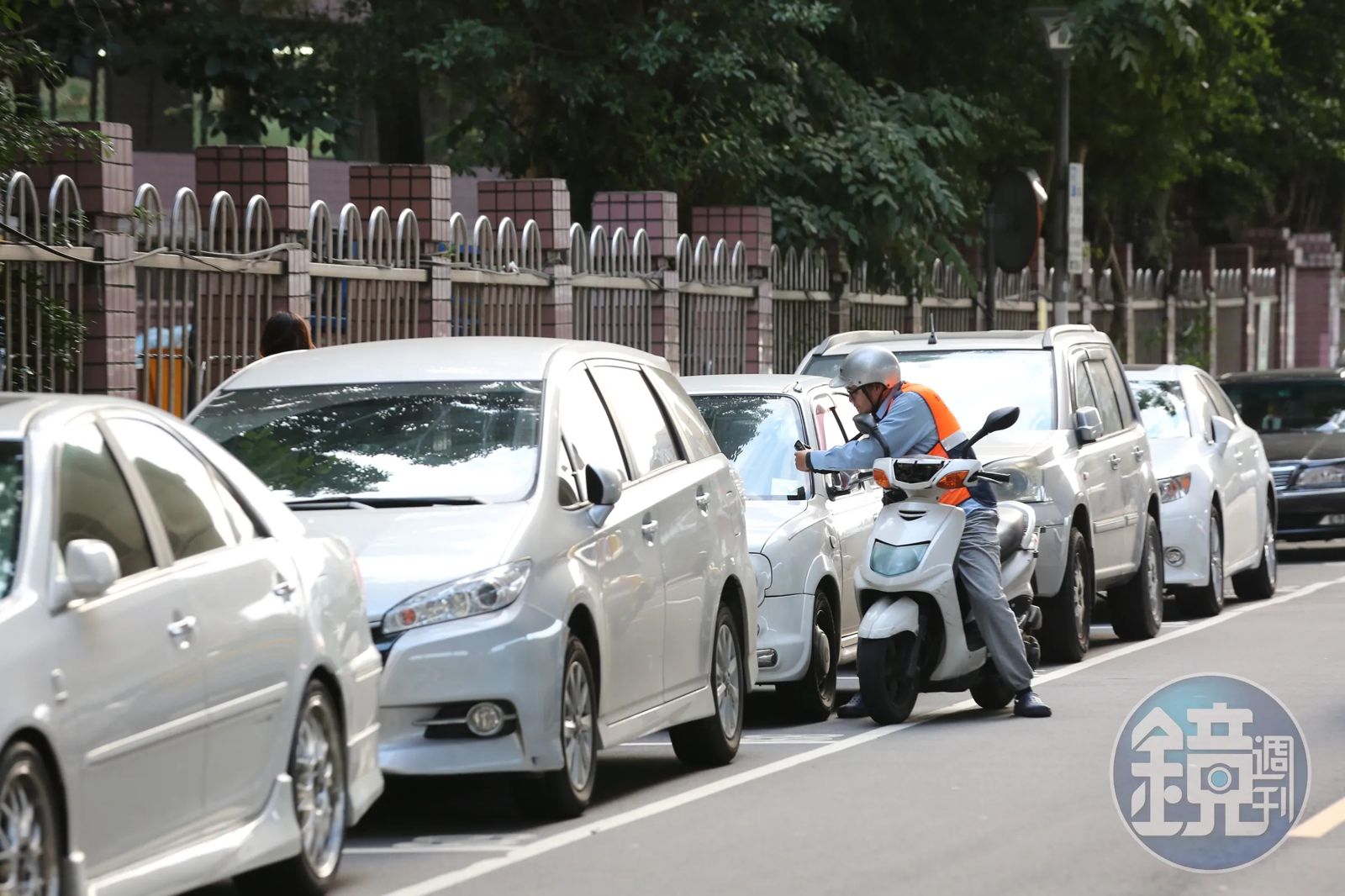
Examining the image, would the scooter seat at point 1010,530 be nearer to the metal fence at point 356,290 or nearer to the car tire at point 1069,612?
the car tire at point 1069,612

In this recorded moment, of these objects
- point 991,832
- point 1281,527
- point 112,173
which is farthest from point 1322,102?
point 991,832

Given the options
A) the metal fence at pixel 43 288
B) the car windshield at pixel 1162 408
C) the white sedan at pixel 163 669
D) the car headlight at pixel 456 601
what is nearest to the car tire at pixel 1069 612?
A: the car windshield at pixel 1162 408

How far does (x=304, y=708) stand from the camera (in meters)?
7.30

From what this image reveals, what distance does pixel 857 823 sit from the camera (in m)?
8.69


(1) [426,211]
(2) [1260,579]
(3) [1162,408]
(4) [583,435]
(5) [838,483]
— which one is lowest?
(2) [1260,579]

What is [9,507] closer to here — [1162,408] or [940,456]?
[940,456]

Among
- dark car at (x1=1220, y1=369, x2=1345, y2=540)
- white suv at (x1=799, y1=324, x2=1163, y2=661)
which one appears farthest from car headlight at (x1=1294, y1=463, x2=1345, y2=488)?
white suv at (x1=799, y1=324, x2=1163, y2=661)

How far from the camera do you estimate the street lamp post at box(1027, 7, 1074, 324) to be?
2464cm

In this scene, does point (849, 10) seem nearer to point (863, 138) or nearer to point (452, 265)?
point (863, 138)

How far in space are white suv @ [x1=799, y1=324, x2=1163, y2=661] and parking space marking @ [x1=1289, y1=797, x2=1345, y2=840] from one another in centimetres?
457

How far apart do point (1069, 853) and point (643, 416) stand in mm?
3129

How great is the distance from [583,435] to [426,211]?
7.09 meters

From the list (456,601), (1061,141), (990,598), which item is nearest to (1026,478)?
(990,598)

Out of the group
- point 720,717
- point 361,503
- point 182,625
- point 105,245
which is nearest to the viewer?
point 182,625
